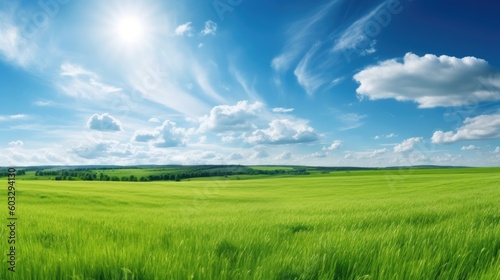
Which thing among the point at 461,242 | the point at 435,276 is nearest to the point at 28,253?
the point at 435,276

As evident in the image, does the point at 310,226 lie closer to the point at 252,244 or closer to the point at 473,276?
the point at 252,244

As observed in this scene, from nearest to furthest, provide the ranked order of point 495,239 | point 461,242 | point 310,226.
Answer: point 461,242, point 495,239, point 310,226

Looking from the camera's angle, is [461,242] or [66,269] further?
[461,242]

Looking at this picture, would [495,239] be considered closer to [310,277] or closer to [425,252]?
[425,252]

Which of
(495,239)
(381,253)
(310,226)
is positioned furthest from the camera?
(310,226)

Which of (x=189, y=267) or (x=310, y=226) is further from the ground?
(x=189, y=267)

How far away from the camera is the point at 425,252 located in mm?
3449

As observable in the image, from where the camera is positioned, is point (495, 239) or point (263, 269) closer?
point (263, 269)

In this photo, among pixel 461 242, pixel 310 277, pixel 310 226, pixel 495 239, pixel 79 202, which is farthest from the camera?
pixel 79 202

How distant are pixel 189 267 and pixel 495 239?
425 cm

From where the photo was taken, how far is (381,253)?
3400 mm

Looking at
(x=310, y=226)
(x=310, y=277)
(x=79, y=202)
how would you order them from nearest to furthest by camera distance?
1. (x=310, y=277)
2. (x=310, y=226)
3. (x=79, y=202)

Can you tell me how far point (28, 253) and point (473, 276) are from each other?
4.27 meters

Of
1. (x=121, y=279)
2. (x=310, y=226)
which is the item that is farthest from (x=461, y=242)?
(x=121, y=279)
